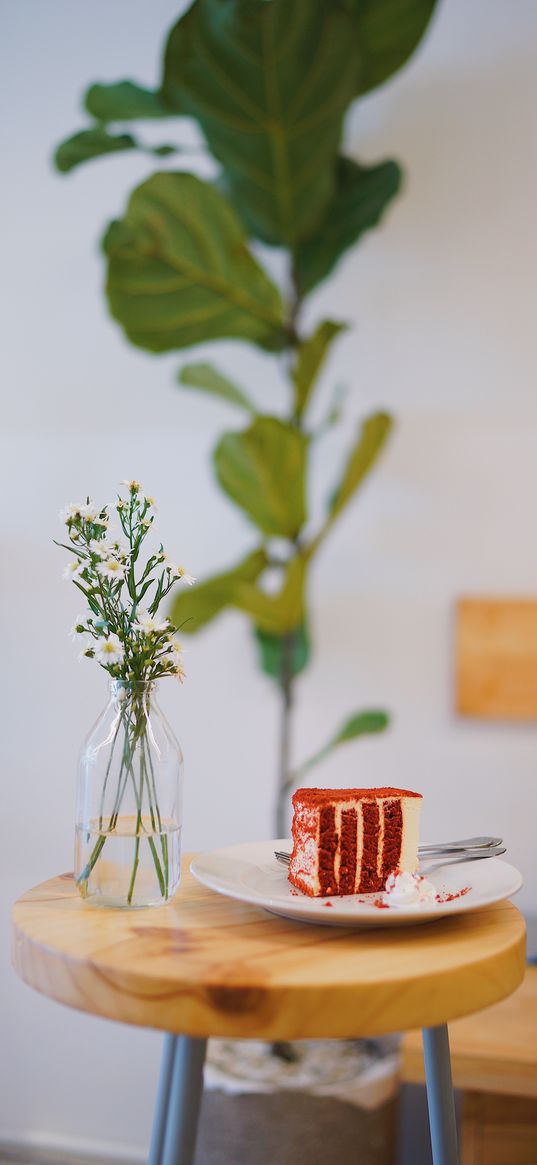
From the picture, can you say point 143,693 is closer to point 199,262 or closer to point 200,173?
point 199,262

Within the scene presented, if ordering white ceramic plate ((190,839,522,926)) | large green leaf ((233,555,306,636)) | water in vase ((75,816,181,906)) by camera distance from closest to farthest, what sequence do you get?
white ceramic plate ((190,839,522,926)) < water in vase ((75,816,181,906)) < large green leaf ((233,555,306,636))

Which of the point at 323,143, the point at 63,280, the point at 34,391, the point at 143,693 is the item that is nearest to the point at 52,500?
the point at 34,391

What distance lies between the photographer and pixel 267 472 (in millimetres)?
1852

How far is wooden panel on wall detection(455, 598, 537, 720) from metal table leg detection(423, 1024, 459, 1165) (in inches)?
44.0

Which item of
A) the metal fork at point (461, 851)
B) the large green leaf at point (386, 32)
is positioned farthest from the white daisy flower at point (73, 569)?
the large green leaf at point (386, 32)

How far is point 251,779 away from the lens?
2180mm

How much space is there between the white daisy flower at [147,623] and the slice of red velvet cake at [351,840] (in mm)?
215

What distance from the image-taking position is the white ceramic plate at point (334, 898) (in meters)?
0.82

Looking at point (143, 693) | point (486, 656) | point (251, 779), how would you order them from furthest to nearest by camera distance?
point (251, 779)
point (486, 656)
point (143, 693)

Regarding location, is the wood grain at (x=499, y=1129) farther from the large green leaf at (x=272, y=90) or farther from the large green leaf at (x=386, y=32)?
the large green leaf at (x=386, y=32)

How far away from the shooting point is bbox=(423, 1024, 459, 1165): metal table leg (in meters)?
0.97

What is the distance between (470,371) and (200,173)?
29.5 inches

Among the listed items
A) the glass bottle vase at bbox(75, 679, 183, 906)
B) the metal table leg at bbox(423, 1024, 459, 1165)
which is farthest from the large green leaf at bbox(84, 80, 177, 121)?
the metal table leg at bbox(423, 1024, 459, 1165)

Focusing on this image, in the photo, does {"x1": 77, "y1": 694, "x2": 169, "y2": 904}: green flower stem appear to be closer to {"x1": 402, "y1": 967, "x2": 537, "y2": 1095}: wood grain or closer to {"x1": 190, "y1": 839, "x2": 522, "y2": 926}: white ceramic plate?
{"x1": 190, "y1": 839, "x2": 522, "y2": 926}: white ceramic plate
